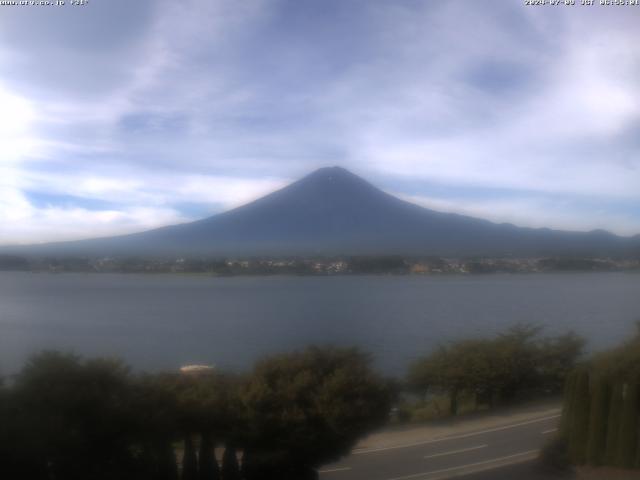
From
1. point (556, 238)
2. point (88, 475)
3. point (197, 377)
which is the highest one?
point (556, 238)

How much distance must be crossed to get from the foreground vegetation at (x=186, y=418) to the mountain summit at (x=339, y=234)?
46.4ft

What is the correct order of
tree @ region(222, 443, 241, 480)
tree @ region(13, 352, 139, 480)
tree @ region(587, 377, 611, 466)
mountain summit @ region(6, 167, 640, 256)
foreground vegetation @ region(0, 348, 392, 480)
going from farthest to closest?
1. mountain summit @ region(6, 167, 640, 256)
2. tree @ region(587, 377, 611, 466)
3. tree @ region(222, 443, 241, 480)
4. foreground vegetation @ region(0, 348, 392, 480)
5. tree @ region(13, 352, 139, 480)

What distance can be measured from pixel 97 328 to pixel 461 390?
8.25 meters

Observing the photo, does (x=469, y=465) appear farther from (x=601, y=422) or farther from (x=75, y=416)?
(x=75, y=416)

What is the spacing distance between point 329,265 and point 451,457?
13743 millimetres

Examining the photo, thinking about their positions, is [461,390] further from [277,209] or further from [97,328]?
[277,209]

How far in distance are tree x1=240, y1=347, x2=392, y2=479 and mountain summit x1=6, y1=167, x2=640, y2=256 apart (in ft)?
46.8

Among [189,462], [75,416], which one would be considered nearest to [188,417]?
[189,462]

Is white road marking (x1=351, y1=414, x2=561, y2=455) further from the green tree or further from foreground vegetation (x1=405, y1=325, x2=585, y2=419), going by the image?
the green tree

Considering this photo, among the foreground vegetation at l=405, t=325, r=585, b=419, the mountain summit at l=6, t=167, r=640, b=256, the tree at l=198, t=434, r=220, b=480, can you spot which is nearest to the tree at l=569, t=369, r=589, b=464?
the foreground vegetation at l=405, t=325, r=585, b=419

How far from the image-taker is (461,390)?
1477cm

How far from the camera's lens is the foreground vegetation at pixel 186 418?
6.30 m

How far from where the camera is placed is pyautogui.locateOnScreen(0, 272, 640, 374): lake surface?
13.0m

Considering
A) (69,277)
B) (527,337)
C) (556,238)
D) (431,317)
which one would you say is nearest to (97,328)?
(69,277)
